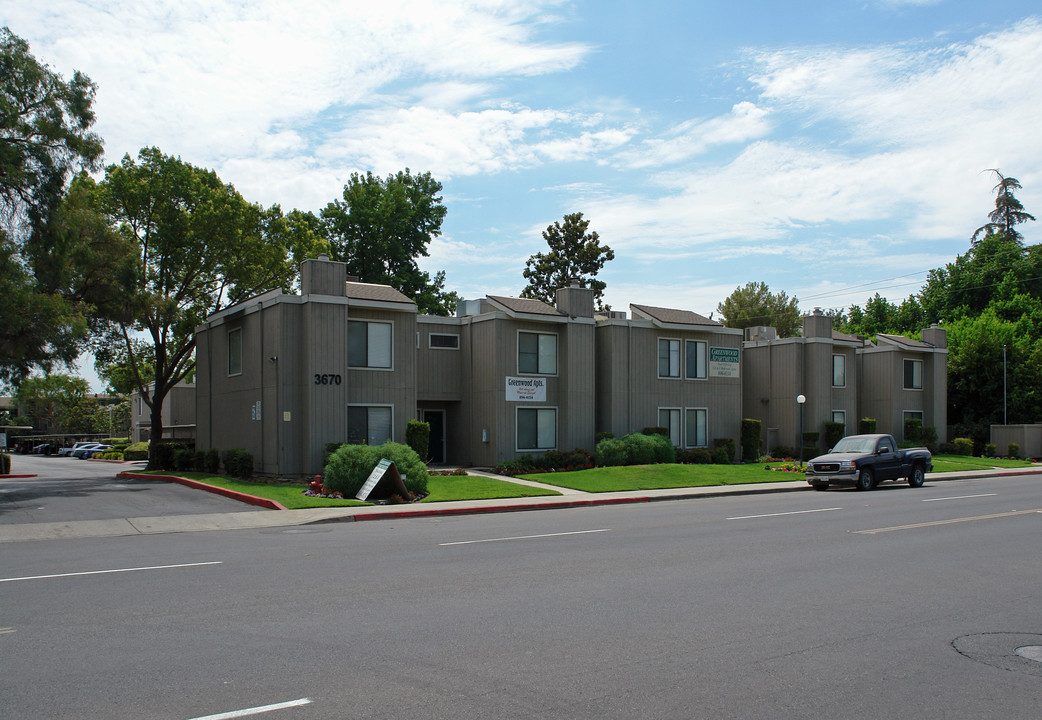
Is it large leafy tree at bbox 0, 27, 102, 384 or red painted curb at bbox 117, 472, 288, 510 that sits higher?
large leafy tree at bbox 0, 27, 102, 384

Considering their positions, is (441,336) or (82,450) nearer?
(441,336)

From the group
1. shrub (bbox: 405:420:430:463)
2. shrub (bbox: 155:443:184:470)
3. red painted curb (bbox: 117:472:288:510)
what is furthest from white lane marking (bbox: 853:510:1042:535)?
shrub (bbox: 155:443:184:470)

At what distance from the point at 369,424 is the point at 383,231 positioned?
95.2ft

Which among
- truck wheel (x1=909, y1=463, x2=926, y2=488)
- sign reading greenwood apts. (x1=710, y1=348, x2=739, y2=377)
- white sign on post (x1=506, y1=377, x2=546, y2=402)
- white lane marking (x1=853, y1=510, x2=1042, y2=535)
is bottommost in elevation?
truck wheel (x1=909, y1=463, x2=926, y2=488)

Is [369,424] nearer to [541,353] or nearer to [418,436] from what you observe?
[418,436]

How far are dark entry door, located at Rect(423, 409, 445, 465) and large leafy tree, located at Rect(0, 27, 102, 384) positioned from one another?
12304 millimetres

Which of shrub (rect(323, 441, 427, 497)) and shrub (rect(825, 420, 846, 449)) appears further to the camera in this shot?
shrub (rect(825, 420, 846, 449))

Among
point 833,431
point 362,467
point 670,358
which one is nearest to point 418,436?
point 362,467

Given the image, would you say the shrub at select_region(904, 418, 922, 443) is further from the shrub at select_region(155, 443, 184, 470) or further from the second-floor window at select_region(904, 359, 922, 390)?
the shrub at select_region(155, 443, 184, 470)

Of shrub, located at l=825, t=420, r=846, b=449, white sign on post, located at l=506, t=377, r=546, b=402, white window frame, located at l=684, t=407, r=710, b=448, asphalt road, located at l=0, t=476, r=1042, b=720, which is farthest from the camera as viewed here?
shrub, located at l=825, t=420, r=846, b=449

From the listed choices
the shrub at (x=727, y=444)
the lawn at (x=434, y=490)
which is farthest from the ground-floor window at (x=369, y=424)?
the shrub at (x=727, y=444)

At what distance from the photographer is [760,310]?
246ft

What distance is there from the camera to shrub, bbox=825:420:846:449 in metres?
39.0

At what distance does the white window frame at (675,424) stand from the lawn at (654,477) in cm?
397
